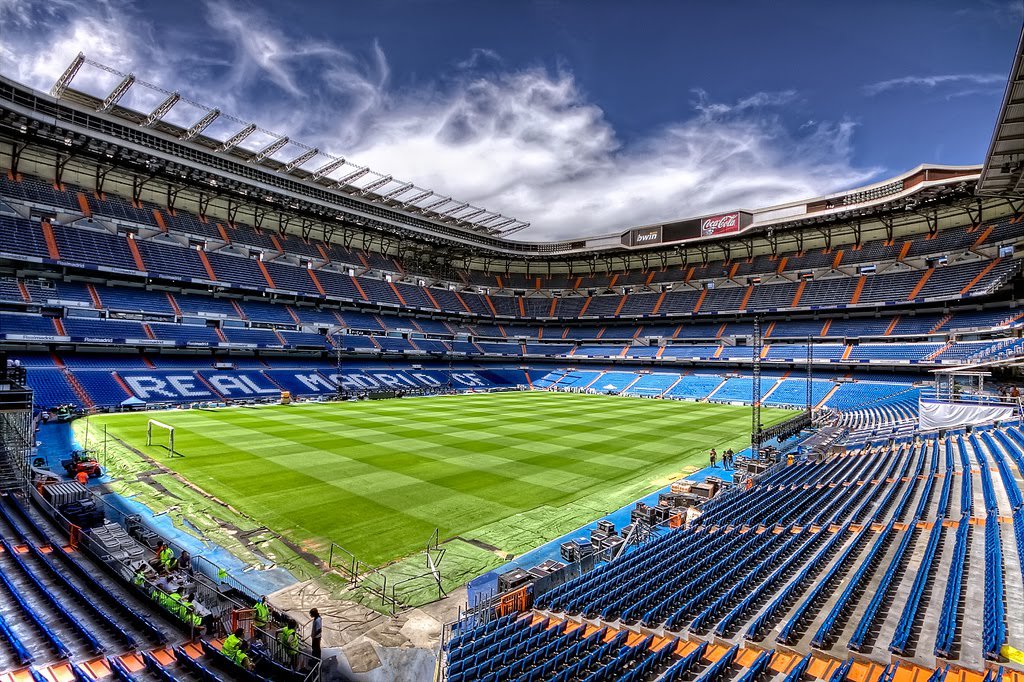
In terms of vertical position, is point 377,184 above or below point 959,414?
above

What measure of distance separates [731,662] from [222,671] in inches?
315

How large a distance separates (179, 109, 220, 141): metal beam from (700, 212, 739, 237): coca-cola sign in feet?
184

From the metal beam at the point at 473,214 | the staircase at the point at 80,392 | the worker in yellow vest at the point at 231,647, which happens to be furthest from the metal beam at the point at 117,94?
the worker in yellow vest at the point at 231,647

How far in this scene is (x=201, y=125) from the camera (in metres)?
42.8

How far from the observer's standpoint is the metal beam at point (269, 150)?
44.8 meters

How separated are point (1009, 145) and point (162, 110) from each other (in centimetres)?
5314

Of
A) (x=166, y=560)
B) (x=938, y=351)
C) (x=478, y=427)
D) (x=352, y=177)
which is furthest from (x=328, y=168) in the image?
(x=938, y=351)

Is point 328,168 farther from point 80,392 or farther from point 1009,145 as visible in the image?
point 1009,145

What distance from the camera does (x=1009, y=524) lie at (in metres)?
12.2

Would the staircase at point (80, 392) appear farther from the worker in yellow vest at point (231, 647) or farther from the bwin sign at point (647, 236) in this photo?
the bwin sign at point (647, 236)

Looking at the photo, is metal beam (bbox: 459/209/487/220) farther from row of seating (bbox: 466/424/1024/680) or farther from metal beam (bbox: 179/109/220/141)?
row of seating (bbox: 466/424/1024/680)

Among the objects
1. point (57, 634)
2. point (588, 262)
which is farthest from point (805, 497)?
point (588, 262)

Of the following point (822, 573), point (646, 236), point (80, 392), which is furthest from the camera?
point (646, 236)

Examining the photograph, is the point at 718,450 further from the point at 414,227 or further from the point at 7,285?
the point at 7,285
